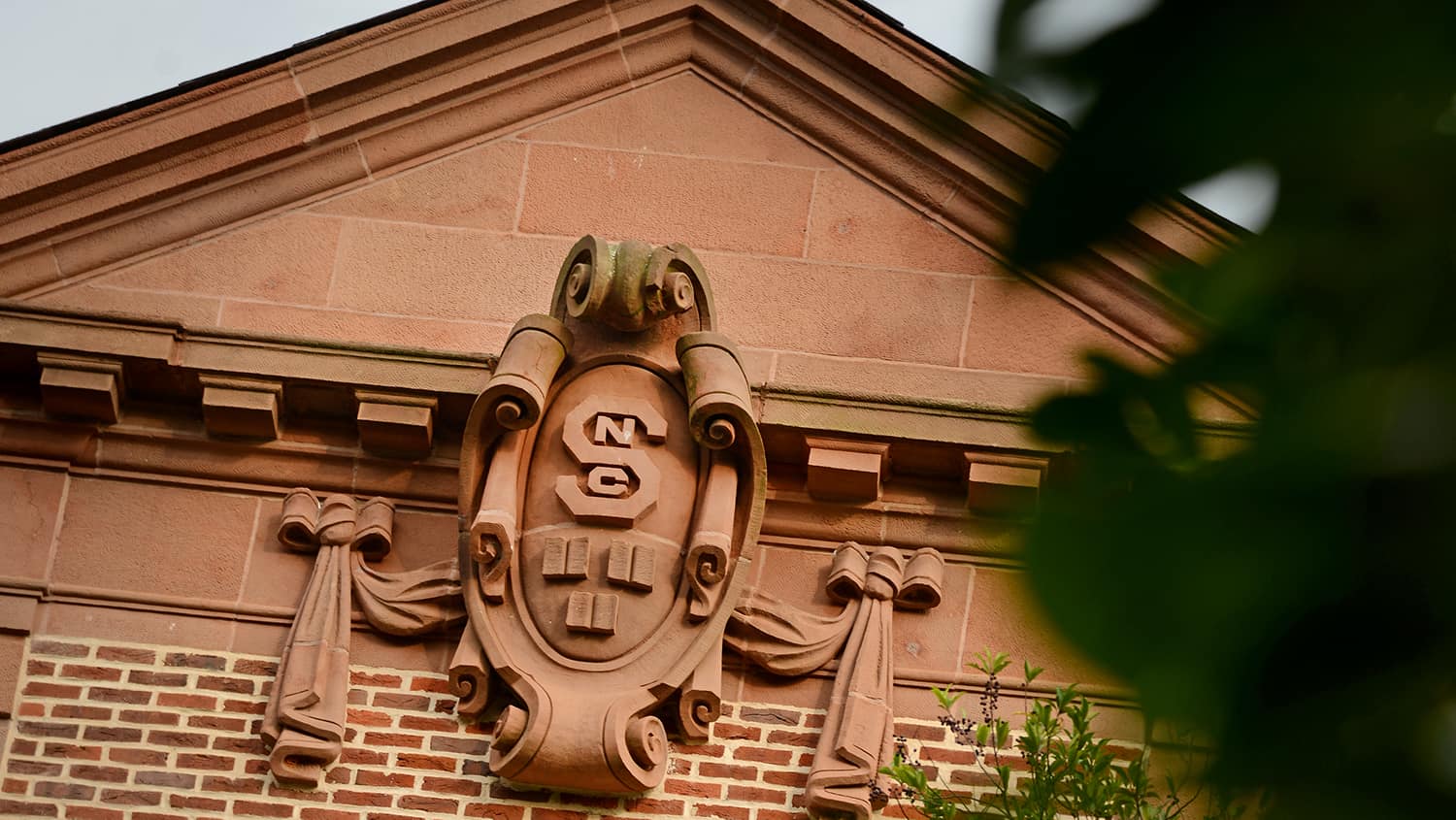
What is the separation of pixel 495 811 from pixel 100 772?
118cm

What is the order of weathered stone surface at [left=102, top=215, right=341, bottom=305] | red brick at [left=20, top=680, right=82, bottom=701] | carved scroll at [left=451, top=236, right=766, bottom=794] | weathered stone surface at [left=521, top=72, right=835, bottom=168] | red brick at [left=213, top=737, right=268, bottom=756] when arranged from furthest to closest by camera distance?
weathered stone surface at [left=521, top=72, right=835, bottom=168] < weathered stone surface at [left=102, top=215, right=341, bottom=305] < red brick at [left=20, top=680, right=82, bottom=701] < red brick at [left=213, top=737, right=268, bottom=756] < carved scroll at [left=451, top=236, right=766, bottom=794]

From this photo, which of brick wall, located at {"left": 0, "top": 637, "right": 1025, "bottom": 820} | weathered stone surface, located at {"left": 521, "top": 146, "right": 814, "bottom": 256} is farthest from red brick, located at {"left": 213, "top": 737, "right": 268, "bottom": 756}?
weathered stone surface, located at {"left": 521, "top": 146, "right": 814, "bottom": 256}

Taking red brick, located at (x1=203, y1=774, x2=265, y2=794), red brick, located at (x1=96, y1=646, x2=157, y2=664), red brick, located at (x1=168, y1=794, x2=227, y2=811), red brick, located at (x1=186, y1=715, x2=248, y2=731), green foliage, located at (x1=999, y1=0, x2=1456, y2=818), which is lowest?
green foliage, located at (x1=999, y1=0, x2=1456, y2=818)

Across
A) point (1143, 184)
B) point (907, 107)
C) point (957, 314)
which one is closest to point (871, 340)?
point (957, 314)

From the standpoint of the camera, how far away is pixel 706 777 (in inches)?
244

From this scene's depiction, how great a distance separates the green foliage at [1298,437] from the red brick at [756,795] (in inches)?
213

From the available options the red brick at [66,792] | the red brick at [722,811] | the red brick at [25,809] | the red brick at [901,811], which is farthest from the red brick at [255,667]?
the red brick at [901,811]

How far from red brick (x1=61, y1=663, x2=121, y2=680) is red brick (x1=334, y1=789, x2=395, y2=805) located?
80 centimetres

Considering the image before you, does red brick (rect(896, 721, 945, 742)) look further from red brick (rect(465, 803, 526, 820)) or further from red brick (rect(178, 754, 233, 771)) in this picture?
red brick (rect(178, 754, 233, 771))

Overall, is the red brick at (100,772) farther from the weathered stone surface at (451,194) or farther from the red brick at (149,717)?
the weathered stone surface at (451,194)

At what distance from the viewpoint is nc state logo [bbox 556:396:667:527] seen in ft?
20.5

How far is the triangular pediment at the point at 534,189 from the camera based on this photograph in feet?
22.8

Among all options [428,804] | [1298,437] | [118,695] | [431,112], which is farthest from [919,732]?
[1298,437]

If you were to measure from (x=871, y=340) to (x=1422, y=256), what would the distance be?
607cm
